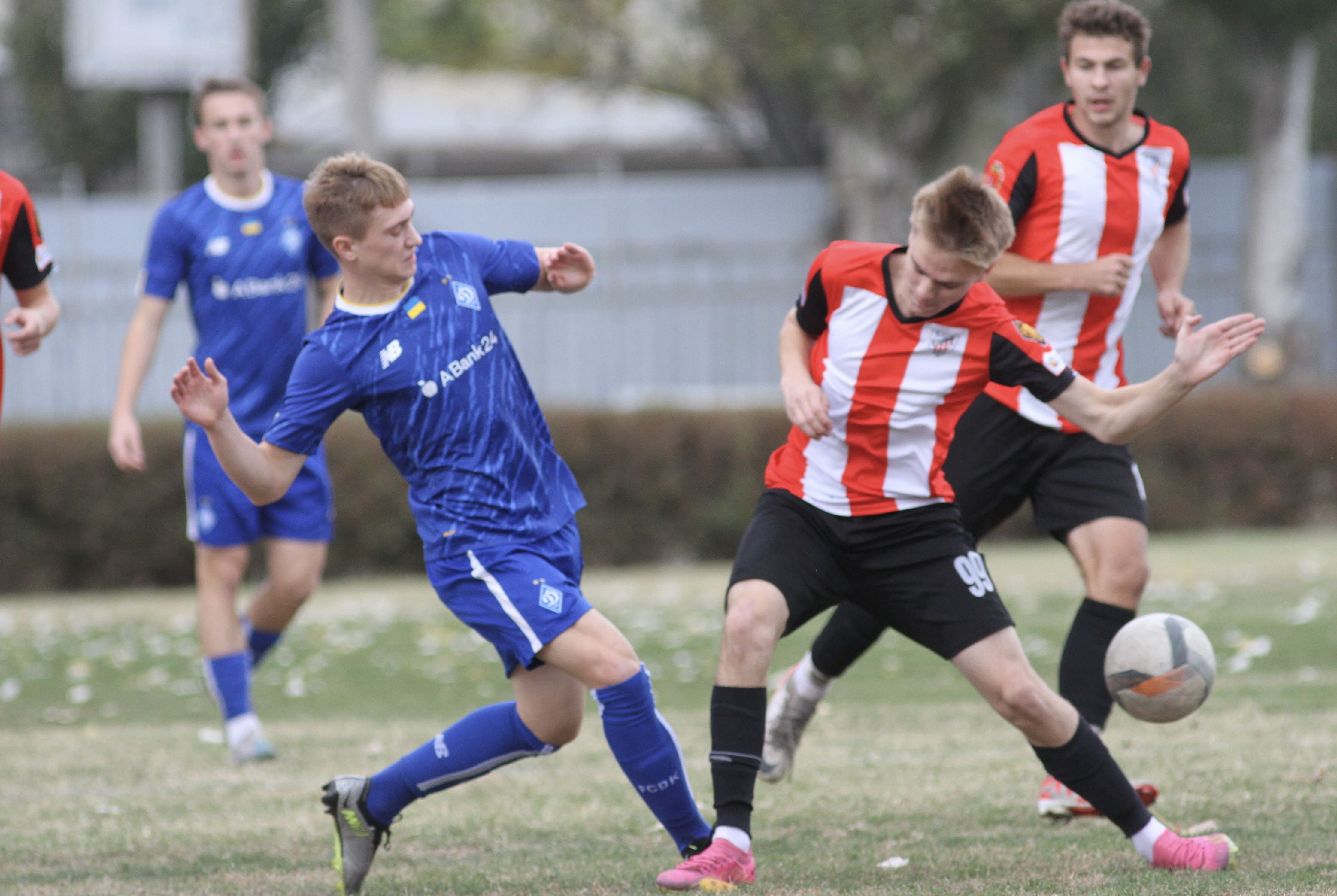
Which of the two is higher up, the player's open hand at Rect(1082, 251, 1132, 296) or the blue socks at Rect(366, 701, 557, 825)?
the player's open hand at Rect(1082, 251, 1132, 296)

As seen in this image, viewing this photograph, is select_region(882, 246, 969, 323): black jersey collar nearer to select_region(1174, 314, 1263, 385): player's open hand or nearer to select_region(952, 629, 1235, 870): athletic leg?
select_region(1174, 314, 1263, 385): player's open hand

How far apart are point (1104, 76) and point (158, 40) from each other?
46.7ft

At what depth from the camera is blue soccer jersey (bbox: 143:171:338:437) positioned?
6242mm

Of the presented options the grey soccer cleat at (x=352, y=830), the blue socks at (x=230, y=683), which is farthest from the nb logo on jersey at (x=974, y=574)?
the blue socks at (x=230, y=683)

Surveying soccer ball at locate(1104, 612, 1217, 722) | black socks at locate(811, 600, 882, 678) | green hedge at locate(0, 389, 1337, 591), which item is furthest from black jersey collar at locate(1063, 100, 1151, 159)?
green hedge at locate(0, 389, 1337, 591)

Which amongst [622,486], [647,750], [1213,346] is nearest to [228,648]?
[647,750]

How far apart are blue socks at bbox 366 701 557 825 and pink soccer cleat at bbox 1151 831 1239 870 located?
1577 mm

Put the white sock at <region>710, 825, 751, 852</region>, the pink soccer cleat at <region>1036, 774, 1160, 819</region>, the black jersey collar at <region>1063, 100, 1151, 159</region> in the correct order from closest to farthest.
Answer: the white sock at <region>710, 825, 751, 852</region>, the pink soccer cleat at <region>1036, 774, 1160, 819</region>, the black jersey collar at <region>1063, 100, 1151, 159</region>

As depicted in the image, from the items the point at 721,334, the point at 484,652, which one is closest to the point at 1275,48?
the point at 721,334

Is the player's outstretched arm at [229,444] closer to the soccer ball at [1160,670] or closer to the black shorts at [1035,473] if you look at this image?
the black shorts at [1035,473]

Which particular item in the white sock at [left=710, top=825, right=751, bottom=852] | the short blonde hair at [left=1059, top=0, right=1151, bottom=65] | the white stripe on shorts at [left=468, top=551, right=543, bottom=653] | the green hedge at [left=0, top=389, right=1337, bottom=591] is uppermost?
the short blonde hair at [left=1059, top=0, right=1151, bottom=65]

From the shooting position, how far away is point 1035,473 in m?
4.98

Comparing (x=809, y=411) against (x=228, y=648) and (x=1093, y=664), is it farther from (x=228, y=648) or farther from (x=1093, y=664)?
(x=228, y=648)

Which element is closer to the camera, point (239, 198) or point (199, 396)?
point (199, 396)
